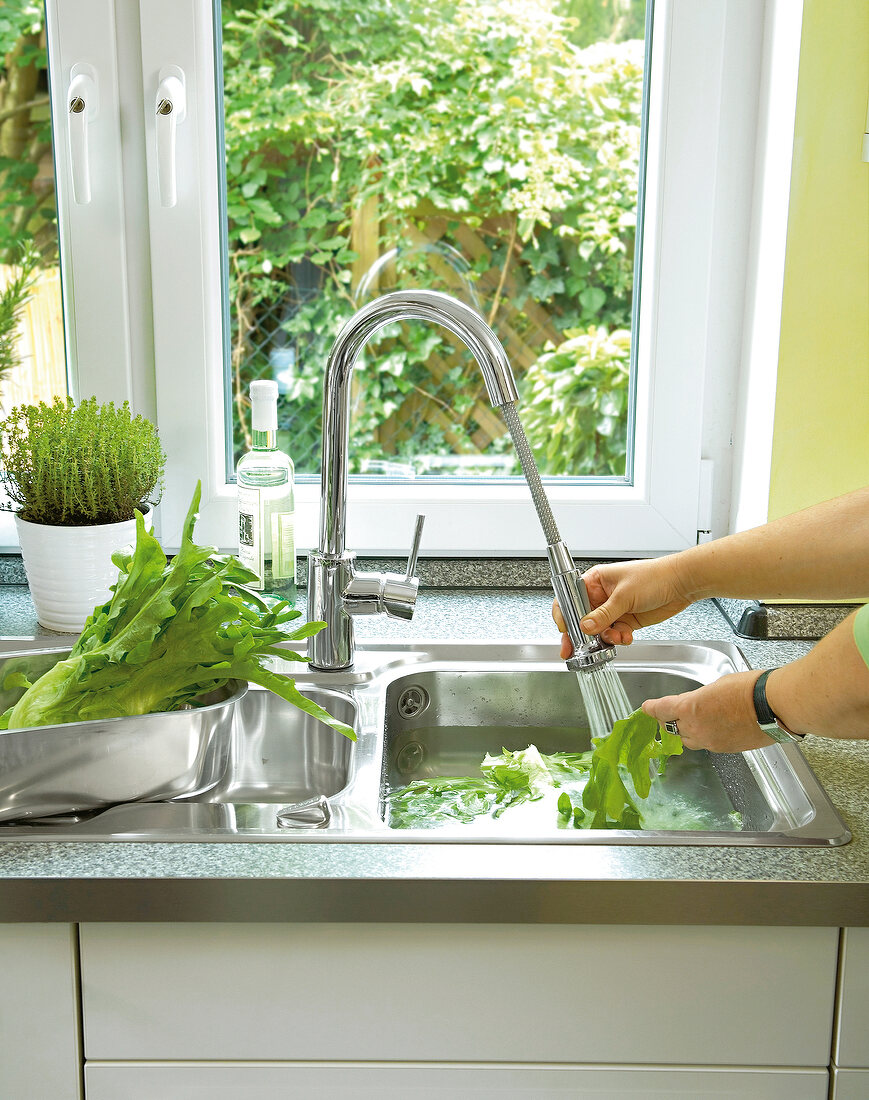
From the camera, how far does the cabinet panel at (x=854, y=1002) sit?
0.85 meters

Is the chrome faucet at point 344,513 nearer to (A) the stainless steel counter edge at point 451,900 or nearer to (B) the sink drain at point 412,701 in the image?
(B) the sink drain at point 412,701

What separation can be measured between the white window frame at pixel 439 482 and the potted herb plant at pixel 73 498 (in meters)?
0.21

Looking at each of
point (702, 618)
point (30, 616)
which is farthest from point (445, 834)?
point (30, 616)

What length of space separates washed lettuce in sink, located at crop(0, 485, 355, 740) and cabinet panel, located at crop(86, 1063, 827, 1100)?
0.98ft

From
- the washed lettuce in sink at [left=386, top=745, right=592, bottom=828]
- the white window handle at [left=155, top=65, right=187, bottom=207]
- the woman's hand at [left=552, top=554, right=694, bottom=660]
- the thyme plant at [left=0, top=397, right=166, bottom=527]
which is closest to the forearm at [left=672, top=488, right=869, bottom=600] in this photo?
the woman's hand at [left=552, top=554, right=694, bottom=660]

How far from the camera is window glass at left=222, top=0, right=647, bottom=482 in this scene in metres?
1.50

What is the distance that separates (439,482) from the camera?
163cm

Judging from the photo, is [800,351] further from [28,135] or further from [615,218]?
[28,135]

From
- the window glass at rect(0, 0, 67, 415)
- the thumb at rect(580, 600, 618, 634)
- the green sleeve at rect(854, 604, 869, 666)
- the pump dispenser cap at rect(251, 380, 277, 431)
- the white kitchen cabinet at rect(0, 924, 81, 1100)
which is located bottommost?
the white kitchen cabinet at rect(0, 924, 81, 1100)

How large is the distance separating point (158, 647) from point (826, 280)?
0.89 m

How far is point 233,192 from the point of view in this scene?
155 centimetres

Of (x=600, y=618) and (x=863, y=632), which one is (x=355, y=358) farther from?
(x=863, y=632)

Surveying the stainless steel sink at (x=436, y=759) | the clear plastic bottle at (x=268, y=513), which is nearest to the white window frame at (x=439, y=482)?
the clear plastic bottle at (x=268, y=513)

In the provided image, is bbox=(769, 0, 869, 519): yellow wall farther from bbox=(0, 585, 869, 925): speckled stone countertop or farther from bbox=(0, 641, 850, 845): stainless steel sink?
bbox=(0, 585, 869, 925): speckled stone countertop
